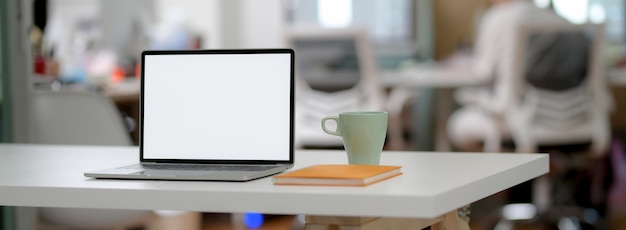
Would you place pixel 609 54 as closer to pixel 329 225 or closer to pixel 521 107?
pixel 521 107

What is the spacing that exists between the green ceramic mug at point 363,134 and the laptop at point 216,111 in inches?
2.7

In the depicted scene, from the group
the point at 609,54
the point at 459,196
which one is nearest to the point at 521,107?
the point at 609,54

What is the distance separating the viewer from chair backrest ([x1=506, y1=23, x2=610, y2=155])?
3.90m

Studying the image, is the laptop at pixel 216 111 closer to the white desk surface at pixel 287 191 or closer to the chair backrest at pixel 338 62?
the white desk surface at pixel 287 191

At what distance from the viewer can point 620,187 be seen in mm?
4746

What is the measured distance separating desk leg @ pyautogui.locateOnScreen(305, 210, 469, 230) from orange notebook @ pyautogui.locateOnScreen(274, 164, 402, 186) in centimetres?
6

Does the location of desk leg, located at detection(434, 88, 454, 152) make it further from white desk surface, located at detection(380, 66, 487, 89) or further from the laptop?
the laptop

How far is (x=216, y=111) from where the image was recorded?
4.43 feet

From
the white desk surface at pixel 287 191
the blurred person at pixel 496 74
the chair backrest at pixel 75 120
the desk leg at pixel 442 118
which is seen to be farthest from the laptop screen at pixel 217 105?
the desk leg at pixel 442 118

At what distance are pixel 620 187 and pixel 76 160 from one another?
3669mm

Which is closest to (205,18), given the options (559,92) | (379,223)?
(559,92)

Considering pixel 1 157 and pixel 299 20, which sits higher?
pixel 299 20

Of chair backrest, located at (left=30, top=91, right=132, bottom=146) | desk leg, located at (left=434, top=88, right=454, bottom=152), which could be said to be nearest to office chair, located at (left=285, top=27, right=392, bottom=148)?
desk leg, located at (left=434, top=88, right=454, bottom=152)

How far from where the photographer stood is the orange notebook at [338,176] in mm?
1110
